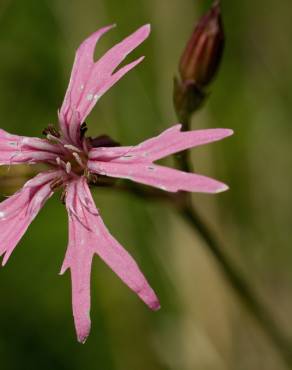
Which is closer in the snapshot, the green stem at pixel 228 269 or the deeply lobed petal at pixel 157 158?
the deeply lobed petal at pixel 157 158

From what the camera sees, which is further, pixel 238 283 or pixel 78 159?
pixel 238 283

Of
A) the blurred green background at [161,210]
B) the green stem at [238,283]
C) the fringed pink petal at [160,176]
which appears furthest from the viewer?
the blurred green background at [161,210]

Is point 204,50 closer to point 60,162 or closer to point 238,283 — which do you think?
point 60,162

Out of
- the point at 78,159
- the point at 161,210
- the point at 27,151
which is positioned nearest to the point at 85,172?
the point at 78,159

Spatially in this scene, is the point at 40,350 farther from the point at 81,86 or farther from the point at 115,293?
the point at 81,86

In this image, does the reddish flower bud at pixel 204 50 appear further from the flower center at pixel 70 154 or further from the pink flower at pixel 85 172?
the flower center at pixel 70 154

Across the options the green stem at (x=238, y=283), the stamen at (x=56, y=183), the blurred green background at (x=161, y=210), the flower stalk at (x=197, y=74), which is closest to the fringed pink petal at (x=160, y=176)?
the stamen at (x=56, y=183)

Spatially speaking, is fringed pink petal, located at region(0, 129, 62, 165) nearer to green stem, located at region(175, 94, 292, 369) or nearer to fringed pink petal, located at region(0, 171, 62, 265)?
fringed pink petal, located at region(0, 171, 62, 265)

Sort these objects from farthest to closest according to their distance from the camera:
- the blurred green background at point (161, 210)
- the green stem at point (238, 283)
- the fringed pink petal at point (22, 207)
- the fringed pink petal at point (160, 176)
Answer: the blurred green background at point (161, 210)
the green stem at point (238, 283)
the fringed pink petal at point (22, 207)
the fringed pink petal at point (160, 176)
